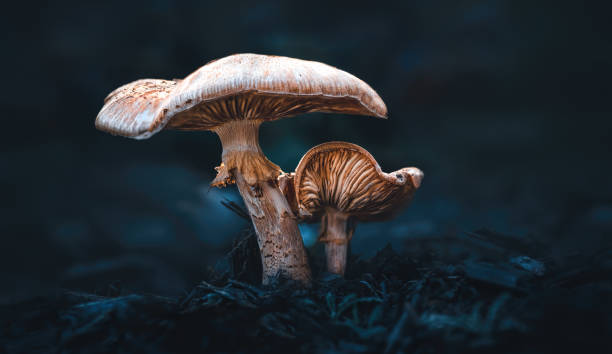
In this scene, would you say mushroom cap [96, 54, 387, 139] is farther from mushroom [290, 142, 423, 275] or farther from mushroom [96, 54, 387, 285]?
mushroom [290, 142, 423, 275]

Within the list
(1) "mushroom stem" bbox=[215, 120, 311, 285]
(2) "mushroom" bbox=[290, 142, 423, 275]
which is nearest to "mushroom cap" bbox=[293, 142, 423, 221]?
(2) "mushroom" bbox=[290, 142, 423, 275]

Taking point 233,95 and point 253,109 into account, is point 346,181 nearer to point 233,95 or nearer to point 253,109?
point 253,109

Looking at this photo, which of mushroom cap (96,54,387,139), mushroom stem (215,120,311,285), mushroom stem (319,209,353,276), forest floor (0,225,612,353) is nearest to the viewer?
forest floor (0,225,612,353)

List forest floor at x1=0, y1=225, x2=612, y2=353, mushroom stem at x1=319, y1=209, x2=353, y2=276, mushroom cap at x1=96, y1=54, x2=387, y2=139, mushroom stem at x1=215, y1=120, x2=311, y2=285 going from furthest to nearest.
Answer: mushroom stem at x1=319, y1=209, x2=353, y2=276 < mushroom stem at x1=215, y1=120, x2=311, y2=285 < mushroom cap at x1=96, y1=54, x2=387, y2=139 < forest floor at x1=0, y1=225, x2=612, y2=353

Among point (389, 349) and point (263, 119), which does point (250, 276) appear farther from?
point (389, 349)

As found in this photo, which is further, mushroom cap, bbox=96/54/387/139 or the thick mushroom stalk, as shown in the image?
the thick mushroom stalk

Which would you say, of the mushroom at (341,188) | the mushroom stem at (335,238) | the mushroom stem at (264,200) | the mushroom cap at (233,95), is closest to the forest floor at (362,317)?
the mushroom stem at (264,200)
